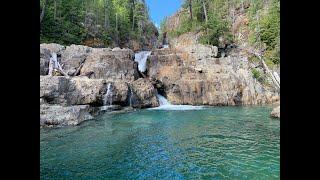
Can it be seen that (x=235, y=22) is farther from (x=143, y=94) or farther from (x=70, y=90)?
(x=70, y=90)

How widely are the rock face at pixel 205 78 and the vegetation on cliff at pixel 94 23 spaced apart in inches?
448

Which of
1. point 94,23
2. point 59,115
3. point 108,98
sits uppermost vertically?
point 94,23

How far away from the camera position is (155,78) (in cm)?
2781

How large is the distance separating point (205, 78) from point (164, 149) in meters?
15.9

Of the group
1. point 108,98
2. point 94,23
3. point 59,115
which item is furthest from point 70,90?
point 94,23

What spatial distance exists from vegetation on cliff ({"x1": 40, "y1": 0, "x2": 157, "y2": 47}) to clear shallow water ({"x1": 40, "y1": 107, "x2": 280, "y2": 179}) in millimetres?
18465

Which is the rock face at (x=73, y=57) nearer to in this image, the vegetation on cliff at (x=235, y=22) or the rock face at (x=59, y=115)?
the rock face at (x=59, y=115)

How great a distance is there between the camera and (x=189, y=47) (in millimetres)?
28547

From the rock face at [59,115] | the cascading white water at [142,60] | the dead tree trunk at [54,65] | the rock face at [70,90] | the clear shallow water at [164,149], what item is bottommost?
the clear shallow water at [164,149]

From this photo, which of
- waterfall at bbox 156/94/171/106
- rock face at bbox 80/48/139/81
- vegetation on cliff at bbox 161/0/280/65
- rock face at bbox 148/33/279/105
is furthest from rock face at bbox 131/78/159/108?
vegetation on cliff at bbox 161/0/280/65

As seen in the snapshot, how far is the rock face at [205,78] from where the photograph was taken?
25.7 meters

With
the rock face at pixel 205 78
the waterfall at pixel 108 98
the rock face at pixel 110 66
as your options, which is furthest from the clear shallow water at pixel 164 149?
the rock face at pixel 205 78
